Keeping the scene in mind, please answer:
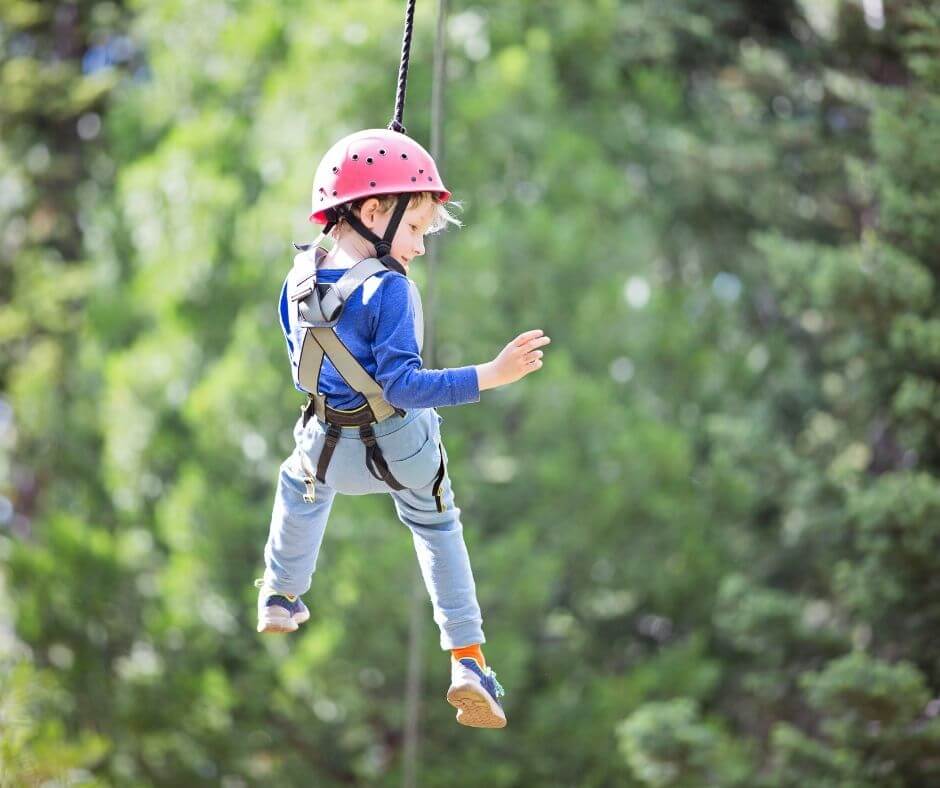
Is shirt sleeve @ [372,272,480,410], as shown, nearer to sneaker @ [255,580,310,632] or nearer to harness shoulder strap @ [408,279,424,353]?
harness shoulder strap @ [408,279,424,353]

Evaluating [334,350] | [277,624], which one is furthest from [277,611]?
[334,350]

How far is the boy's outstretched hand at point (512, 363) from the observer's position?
259 cm

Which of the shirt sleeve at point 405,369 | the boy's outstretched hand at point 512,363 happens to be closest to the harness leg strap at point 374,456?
the shirt sleeve at point 405,369

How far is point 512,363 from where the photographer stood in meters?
2.59

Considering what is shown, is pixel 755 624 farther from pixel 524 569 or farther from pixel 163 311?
pixel 163 311

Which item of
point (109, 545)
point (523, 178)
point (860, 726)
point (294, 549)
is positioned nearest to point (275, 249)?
point (523, 178)

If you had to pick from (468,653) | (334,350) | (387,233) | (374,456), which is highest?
(387,233)

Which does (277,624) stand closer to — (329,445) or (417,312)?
(329,445)

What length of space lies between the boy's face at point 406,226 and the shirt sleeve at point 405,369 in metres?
0.10

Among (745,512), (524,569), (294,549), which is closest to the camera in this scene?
(294,549)

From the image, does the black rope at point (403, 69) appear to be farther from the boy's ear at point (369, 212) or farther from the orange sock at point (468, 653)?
the orange sock at point (468, 653)

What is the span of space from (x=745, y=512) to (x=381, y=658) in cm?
349

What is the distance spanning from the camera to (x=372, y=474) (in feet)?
9.30

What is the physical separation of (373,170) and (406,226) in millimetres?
122
